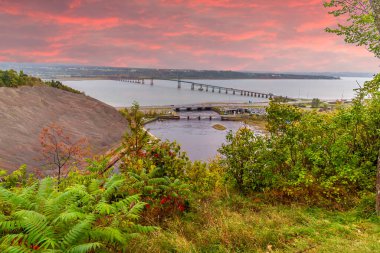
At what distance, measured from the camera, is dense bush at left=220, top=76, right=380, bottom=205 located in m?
12.1

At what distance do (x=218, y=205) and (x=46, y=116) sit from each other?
52.7 metres

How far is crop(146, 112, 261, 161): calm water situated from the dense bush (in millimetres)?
49284

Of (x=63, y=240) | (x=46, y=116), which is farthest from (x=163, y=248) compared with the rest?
(x=46, y=116)

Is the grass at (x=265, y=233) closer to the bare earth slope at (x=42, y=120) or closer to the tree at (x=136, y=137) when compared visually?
the tree at (x=136, y=137)

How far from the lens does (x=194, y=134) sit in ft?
329

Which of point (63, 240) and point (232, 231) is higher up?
point (63, 240)

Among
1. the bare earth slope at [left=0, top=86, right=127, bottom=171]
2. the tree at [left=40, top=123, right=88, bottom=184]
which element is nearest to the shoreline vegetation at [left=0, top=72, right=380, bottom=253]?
the tree at [left=40, top=123, right=88, bottom=184]

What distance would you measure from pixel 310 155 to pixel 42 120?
51.9m

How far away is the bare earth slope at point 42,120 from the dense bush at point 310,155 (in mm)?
32598

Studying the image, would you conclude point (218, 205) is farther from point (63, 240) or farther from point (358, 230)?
point (63, 240)

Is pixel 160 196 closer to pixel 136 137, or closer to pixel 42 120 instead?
pixel 136 137

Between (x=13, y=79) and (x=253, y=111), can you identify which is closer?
(x=13, y=79)

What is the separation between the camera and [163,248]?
7.05 meters

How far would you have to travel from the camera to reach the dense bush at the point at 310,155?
12.1m
